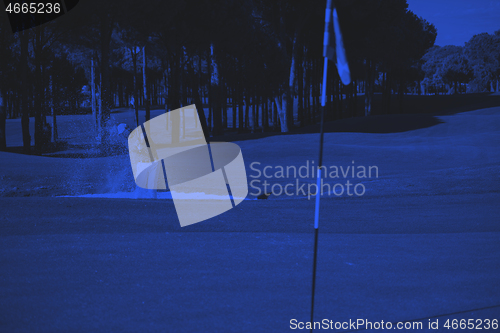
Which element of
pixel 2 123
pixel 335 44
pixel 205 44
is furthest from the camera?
pixel 205 44

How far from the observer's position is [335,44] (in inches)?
210

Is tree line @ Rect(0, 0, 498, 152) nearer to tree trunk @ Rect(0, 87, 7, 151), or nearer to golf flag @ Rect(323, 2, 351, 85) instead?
tree trunk @ Rect(0, 87, 7, 151)

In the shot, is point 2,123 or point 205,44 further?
point 205,44

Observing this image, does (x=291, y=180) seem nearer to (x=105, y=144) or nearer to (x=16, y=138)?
(x=105, y=144)

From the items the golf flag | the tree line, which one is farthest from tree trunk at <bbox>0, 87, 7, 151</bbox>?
the golf flag

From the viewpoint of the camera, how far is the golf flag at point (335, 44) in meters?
5.19

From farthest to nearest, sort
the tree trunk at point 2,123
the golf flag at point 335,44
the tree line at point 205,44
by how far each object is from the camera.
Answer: the tree line at point 205,44
the tree trunk at point 2,123
the golf flag at point 335,44

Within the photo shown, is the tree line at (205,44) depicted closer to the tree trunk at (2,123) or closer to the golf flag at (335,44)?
the tree trunk at (2,123)

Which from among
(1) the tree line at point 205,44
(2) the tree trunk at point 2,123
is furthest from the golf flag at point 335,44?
(2) the tree trunk at point 2,123

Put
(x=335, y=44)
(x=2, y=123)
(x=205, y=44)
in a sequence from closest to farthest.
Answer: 1. (x=335, y=44)
2. (x=2, y=123)
3. (x=205, y=44)

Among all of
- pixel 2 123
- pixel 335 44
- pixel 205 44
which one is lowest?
pixel 2 123

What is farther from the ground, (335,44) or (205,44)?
(205,44)

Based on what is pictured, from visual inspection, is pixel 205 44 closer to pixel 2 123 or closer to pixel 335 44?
pixel 2 123

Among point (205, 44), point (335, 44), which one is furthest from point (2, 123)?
point (335, 44)
